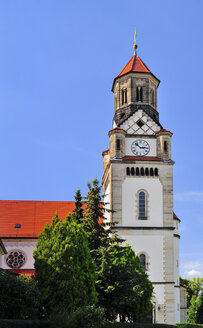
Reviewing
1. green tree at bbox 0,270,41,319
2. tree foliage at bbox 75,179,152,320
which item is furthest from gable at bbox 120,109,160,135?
green tree at bbox 0,270,41,319

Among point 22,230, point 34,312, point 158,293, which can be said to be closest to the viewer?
point 34,312

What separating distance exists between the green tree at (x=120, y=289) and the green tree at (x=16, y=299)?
9088 millimetres

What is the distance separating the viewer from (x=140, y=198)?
145 feet

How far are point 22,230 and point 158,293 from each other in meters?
15.8

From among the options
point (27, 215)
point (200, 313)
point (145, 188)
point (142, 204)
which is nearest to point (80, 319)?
point (142, 204)

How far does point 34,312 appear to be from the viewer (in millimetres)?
25047

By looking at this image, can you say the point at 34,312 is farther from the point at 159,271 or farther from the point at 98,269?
the point at 159,271

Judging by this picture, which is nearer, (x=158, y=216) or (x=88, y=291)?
(x=88, y=291)

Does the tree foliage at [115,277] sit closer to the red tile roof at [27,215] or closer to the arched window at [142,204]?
the arched window at [142,204]

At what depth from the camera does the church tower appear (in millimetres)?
42312

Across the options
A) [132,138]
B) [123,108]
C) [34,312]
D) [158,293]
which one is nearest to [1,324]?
[34,312]

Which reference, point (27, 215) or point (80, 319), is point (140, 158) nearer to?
point (27, 215)

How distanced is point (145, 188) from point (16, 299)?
71.9 feet

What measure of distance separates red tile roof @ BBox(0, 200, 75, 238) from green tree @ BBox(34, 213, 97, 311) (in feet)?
63.2
